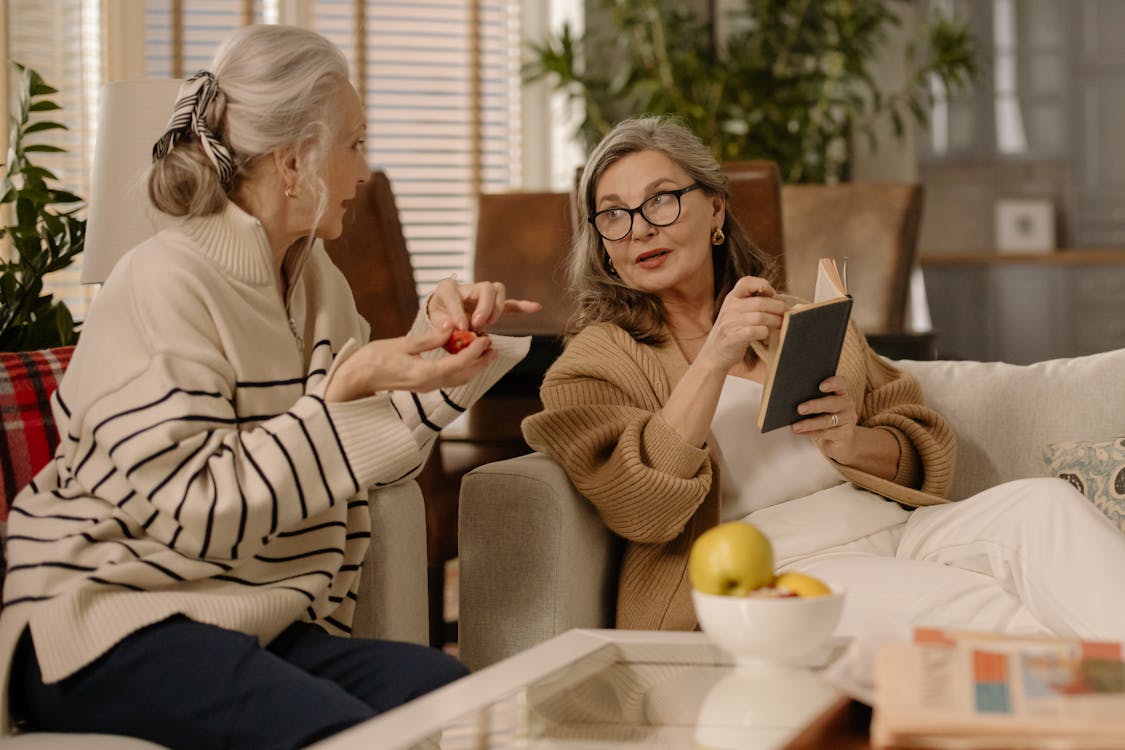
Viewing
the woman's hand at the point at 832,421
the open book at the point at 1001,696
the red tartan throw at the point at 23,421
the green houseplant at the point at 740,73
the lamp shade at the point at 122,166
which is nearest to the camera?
the open book at the point at 1001,696

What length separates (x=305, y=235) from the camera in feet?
5.71

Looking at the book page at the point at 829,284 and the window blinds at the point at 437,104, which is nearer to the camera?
the book page at the point at 829,284

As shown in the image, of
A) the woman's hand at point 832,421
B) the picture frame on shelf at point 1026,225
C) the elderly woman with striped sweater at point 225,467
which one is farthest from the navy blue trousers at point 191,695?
the picture frame on shelf at point 1026,225

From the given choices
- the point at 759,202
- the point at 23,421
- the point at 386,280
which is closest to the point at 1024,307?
the point at 759,202

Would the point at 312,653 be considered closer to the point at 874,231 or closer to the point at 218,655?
the point at 218,655

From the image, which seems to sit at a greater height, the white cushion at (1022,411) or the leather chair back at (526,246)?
the leather chair back at (526,246)

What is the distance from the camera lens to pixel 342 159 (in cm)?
168

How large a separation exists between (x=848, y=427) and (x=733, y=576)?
0.82 m

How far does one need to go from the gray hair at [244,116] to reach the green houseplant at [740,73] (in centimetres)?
320

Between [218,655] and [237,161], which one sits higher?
[237,161]

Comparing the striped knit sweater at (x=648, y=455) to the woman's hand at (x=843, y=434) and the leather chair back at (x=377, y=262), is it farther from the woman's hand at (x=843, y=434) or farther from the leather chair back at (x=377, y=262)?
the leather chair back at (x=377, y=262)

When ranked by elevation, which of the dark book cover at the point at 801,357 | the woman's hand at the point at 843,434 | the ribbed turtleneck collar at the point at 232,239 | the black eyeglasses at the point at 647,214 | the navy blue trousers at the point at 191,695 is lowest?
the navy blue trousers at the point at 191,695

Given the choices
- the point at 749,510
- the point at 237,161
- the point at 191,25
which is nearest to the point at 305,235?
the point at 237,161

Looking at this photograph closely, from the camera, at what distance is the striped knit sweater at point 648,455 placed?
1.91 metres
